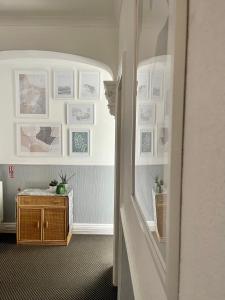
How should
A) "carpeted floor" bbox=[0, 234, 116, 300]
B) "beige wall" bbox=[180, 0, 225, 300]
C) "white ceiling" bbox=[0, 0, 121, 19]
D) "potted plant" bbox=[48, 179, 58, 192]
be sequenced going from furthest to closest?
"potted plant" bbox=[48, 179, 58, 192] < "carpeted floor" bbox=[0, 234, 116, 300] < "white ceiling" bbox=[0, 0, 121, 19] < "beige wall" bbox=[180, 0, 225, 300]

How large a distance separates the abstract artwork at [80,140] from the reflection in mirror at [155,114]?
11.7ft

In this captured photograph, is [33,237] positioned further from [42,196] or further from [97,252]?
[97,252]

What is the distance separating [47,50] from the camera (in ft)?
10.0

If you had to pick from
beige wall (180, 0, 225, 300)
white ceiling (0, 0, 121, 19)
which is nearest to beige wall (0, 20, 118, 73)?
white ceiling (0, 0, 121, 19)

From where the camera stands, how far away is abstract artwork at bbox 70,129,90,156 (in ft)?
15.0

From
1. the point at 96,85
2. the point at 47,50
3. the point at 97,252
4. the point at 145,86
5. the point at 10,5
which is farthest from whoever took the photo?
Answer: the point at 96,85

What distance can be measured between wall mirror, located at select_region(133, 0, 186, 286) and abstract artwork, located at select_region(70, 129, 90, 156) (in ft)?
11.6

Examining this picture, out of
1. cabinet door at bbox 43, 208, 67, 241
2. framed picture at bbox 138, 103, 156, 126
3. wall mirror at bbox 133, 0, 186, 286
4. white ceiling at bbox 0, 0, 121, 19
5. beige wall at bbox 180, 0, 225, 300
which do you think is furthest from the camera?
cabinet door at bbox 43, 208, 67, 241

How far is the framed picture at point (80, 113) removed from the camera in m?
4.52

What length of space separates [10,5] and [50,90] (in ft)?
6.28

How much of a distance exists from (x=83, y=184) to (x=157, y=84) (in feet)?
13.1

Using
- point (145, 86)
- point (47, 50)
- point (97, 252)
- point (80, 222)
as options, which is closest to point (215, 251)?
point (145, 86)

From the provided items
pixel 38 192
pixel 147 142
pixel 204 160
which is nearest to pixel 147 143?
pixel 147 142

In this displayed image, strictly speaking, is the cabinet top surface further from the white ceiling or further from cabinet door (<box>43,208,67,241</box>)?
the white ceiling
